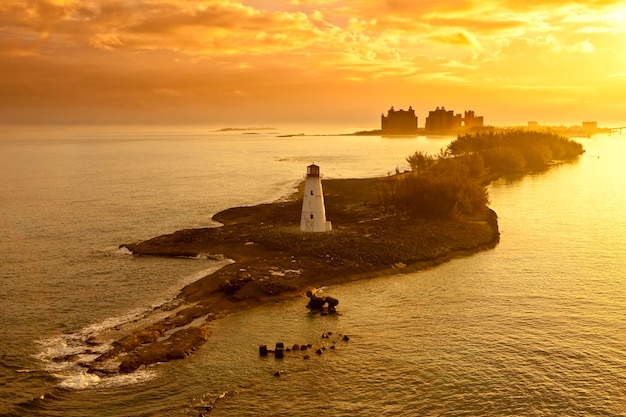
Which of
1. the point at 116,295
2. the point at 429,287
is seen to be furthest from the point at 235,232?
the point at 429,287

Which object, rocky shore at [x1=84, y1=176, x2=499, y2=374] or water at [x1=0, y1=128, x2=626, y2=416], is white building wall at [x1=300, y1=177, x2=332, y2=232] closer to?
rocky shore at [x1=84, y1=176, x2=499, y2=374]

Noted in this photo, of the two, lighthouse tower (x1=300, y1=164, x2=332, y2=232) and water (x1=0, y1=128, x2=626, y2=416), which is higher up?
lighthouse tower (x1=300, y1=164, x2=332, y2=232)

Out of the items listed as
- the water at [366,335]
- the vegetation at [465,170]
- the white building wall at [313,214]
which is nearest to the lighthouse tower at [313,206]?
the white building wall at [313,214]

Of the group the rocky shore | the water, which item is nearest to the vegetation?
the rocky shore

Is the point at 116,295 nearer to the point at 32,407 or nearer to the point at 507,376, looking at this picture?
the point at 32,407

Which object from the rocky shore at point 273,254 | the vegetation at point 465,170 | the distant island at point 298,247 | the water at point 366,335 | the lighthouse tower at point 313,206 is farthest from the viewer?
the vegetation at point 465,170

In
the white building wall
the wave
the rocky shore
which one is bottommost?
the wave

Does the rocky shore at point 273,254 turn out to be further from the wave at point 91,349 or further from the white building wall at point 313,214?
the white building wall at point 313,214

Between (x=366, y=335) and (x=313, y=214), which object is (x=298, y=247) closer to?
(x=313, y=214)
